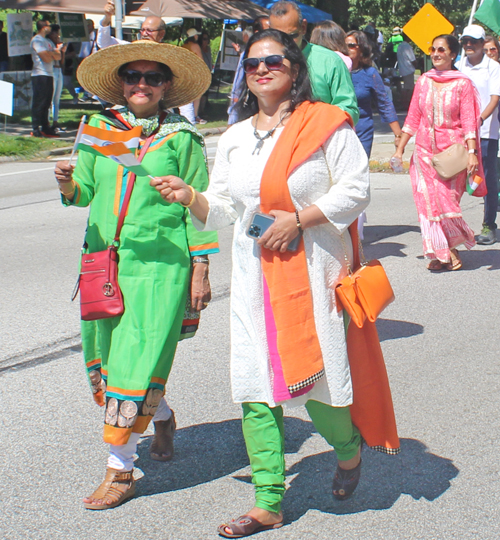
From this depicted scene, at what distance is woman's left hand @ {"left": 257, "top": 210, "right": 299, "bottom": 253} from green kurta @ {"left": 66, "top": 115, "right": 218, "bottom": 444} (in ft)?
1.79

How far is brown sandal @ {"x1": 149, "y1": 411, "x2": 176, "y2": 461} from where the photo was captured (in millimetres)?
3777

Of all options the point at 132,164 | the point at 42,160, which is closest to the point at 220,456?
the point at 132,164

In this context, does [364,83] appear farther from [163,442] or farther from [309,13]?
[309,13]

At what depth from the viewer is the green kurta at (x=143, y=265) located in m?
3.32

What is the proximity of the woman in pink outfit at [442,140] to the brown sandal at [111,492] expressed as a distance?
178 inches

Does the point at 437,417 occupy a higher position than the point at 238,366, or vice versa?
the point at 238,366

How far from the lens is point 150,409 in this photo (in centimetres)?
337

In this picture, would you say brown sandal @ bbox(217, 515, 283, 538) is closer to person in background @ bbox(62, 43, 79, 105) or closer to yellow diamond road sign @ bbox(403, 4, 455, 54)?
yellow diamond road sign @ bbox(403, 4, 455, 54)

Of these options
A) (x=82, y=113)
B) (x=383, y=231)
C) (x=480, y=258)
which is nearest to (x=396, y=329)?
(x=480, y=258)

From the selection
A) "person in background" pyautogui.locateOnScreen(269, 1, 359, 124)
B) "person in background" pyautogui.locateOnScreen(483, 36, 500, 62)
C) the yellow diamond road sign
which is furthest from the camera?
the yellow diamond road sign

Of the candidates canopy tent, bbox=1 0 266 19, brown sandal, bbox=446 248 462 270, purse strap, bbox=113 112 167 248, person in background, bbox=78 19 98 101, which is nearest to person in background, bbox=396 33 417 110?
canopy tent, bbox=1 0 266 19

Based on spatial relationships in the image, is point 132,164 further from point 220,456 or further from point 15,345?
point 15,345

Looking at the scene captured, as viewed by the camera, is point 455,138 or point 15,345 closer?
point 15,345

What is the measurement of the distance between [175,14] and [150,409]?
19.8 meters
